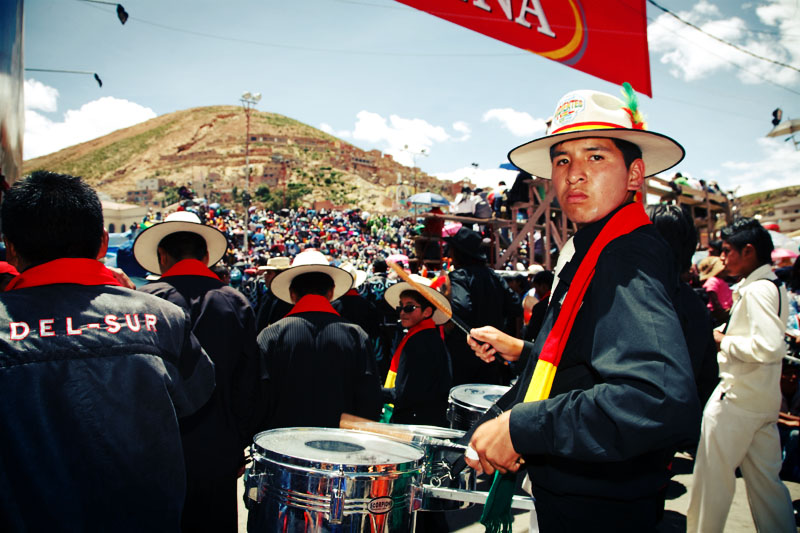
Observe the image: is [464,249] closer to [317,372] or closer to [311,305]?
[311,305]

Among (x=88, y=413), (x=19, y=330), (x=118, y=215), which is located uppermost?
(x=118, y=215)

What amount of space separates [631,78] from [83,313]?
6.15 m

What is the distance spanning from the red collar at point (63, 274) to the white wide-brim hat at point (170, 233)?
1.60 meters

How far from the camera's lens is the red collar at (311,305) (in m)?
3.29

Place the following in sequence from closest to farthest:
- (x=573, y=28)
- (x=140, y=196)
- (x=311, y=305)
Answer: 1. (x=311, y=305)
2. (x=573, y=28)
3. (x=140, y=196)

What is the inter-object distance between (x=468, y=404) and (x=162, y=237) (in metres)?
2.22

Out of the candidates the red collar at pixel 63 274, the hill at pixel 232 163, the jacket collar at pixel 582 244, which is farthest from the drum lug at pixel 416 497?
A: the hill at pixel 232 163

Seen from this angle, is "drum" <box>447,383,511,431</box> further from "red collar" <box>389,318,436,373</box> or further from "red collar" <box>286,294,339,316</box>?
"red collar" <box>286,294,339,316</box>

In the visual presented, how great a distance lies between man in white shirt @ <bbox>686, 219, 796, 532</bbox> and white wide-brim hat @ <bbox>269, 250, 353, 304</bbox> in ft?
8.69

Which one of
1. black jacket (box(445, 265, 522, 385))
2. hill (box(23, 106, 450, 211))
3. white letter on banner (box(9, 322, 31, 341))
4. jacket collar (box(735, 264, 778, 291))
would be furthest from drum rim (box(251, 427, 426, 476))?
hill (box(23, 106, 450, 211))

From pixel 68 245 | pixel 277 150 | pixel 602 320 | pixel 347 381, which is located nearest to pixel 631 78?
pixel 347 381

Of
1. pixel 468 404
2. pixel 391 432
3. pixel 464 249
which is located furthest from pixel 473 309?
pixel 391 432

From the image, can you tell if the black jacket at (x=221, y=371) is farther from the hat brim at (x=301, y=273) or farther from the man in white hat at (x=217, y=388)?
the hat brim at (x=301, y=273)

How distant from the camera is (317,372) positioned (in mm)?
3064
